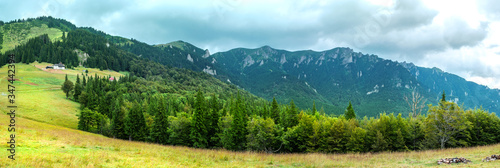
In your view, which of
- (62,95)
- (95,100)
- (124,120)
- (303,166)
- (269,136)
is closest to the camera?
(303,166)

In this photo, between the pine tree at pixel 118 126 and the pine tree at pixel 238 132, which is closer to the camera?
the pine tree at pixel 238 132

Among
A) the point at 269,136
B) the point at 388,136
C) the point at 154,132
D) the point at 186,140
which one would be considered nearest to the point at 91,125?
the point at 154,132

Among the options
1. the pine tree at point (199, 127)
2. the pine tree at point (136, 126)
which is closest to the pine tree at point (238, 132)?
the pine tree at point (199, 127)

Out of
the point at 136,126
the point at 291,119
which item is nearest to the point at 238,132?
the point at 291,119

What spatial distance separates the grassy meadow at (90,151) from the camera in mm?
→ 16984

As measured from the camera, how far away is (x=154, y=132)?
64.6 metres

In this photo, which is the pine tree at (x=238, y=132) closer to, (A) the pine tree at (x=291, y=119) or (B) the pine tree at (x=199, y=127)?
(B) the pine tree at (x=199, y=127)

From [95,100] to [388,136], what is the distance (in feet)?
383

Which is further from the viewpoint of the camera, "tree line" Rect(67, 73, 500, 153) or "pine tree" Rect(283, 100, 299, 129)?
"pine tree" Rect(283, 100, 299, 129)

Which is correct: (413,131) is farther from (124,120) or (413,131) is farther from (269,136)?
(124,120)

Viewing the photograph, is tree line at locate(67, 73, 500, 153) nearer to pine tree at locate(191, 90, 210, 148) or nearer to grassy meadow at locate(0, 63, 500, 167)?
pine tree at locate(191, 90, 210, 148)

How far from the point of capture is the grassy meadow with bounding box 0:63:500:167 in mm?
16984

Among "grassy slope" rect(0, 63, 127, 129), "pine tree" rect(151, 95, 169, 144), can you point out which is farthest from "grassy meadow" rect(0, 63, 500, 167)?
"pine tree" rect(151, 95, 169, 144)

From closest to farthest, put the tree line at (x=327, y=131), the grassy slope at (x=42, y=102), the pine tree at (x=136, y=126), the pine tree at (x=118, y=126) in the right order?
the tree line at (x=327, y=131)
the pine tree at (x=136, y=126)
the pine tree at (x=118, y=126)
the grassy slope at (x=42, y=102)
